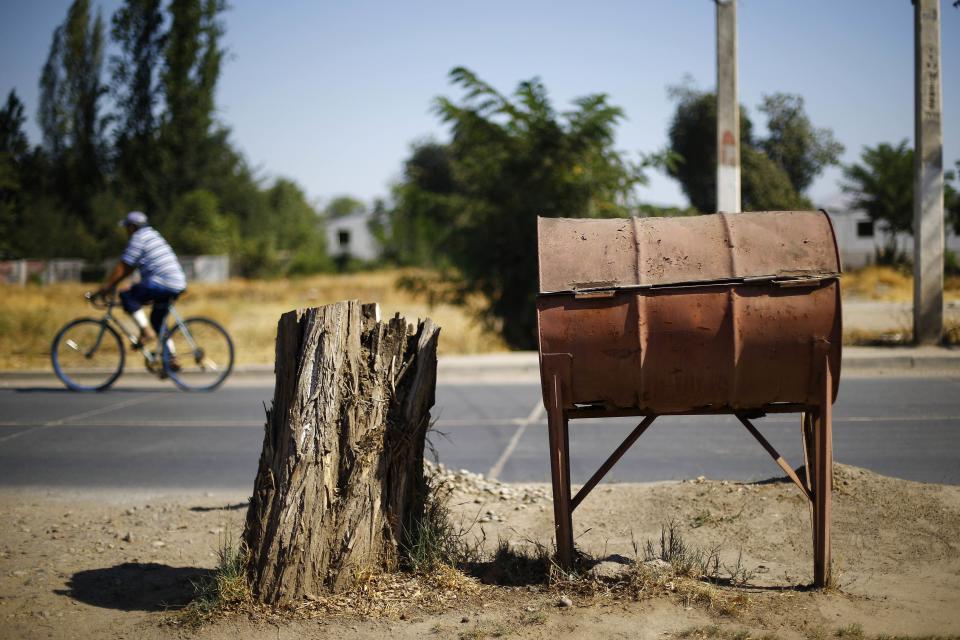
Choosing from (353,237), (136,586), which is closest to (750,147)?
(136,586)

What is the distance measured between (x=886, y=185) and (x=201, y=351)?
3224cm

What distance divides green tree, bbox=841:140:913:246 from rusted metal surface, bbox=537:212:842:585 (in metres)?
33.4

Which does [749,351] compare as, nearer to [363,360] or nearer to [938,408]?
[363,360]

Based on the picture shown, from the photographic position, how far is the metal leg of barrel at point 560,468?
3930mm

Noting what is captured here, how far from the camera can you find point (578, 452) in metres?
7.61

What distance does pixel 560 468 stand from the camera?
159 inches

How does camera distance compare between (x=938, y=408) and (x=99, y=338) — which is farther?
Result: (x=99, y=338)

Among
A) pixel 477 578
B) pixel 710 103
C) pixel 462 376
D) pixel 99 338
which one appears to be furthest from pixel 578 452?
pixel 710 103

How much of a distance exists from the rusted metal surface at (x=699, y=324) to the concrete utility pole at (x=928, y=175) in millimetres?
9496

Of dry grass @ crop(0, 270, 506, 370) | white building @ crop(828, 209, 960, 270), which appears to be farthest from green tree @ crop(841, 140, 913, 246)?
dry grass @ crop(0, 270, 506, 370)

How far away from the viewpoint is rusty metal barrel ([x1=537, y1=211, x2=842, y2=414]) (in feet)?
12.8

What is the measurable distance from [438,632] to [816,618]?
1.62 m

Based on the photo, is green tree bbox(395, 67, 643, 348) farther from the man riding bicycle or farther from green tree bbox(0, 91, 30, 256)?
green tree bbox(0, 91, 30, 256)

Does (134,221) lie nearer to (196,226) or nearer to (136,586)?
(136,586)
